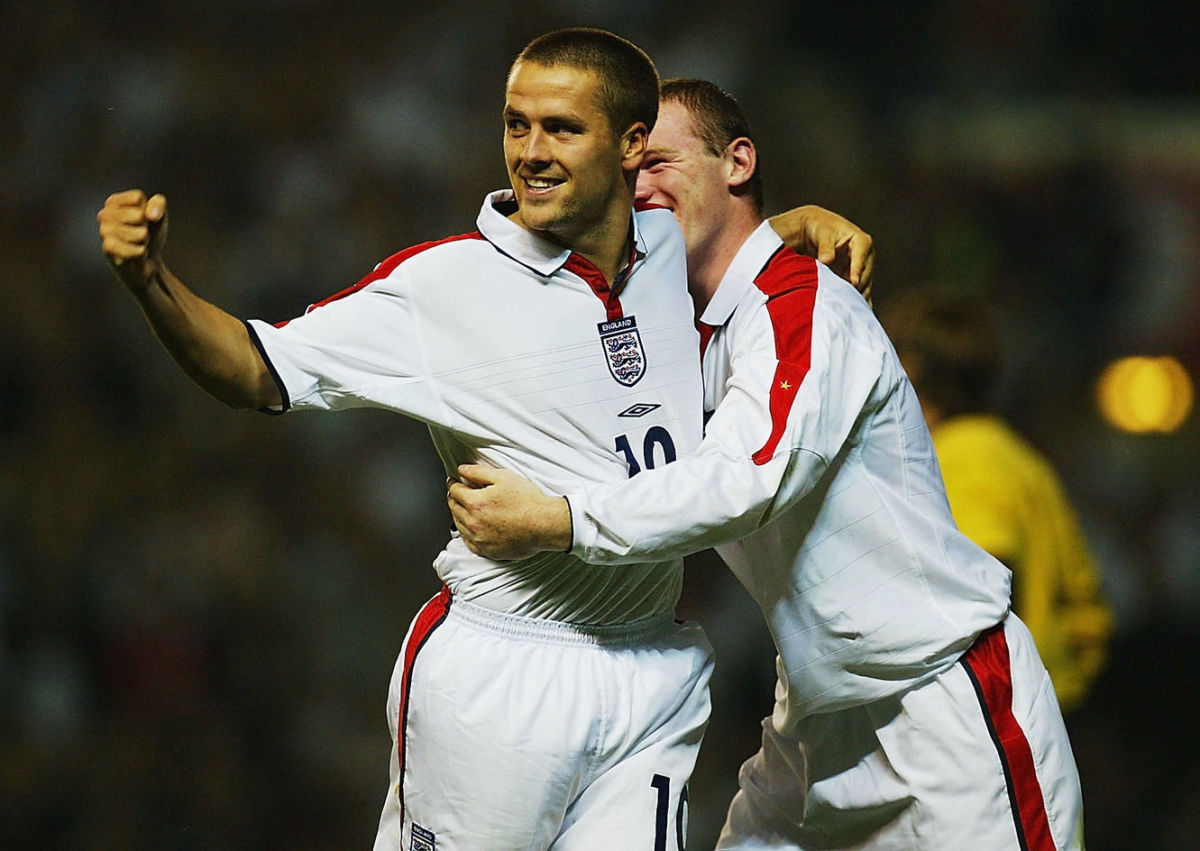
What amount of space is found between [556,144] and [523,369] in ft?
0.95

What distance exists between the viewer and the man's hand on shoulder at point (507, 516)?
5.62ft

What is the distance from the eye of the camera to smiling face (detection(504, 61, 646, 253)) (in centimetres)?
179

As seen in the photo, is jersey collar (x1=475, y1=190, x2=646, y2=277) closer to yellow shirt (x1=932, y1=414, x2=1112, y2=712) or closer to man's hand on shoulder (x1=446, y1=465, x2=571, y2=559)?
man's hand on shoulder (x1=446, y1=465, x2=571, y2=559)

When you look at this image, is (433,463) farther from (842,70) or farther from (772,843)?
(772,843)

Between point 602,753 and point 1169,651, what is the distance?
3.23 meters

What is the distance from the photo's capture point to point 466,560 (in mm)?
1910

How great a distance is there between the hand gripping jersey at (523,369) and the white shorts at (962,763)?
404 mm

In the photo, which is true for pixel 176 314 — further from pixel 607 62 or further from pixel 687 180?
pixel 687 180

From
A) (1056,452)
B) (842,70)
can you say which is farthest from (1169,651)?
(842,70)

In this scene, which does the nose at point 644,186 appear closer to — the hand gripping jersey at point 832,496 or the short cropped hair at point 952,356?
the hand gripping jersey at point 832,496

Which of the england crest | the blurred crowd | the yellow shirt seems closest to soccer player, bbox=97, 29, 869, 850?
the england crest

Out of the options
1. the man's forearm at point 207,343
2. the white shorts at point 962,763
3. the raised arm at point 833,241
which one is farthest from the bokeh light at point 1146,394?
the man's forearm at point 207,343

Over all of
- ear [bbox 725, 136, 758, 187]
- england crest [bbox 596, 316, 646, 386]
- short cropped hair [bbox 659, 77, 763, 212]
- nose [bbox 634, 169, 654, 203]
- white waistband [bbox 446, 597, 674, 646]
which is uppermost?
short cropped hair [bbox 659, 77, 763, 212]

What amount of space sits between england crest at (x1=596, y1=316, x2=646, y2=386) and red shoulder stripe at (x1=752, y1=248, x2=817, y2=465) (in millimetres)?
184
